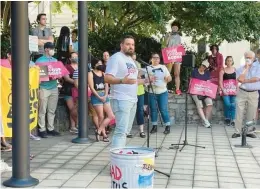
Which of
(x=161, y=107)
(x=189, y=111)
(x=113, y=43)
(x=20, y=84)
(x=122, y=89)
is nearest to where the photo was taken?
(x=20, y=84)

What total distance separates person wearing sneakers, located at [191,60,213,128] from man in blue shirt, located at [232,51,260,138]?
1671 millimetres

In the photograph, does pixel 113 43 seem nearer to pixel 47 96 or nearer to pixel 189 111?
pixel 189 111

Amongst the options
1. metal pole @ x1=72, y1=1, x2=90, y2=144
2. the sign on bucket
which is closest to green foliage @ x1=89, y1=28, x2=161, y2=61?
metal pole @ x1=72, y1=1, x2=90, y2=144

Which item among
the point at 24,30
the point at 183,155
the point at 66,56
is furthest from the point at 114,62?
the point at 66,56

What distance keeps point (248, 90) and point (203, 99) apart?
2140mm

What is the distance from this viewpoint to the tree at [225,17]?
11.2m

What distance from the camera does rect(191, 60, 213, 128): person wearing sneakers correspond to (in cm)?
1106

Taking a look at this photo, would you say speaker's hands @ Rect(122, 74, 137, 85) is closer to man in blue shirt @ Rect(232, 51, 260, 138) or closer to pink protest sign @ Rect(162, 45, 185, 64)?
man in blue shirt @ Rect(232, 51, 260, 138)

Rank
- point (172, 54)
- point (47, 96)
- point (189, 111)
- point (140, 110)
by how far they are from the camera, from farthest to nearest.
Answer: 1. point (189, 111)
2. point (172, 54)
3. point (140, 110)
4. point (47, 96)

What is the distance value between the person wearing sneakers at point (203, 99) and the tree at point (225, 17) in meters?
1.00

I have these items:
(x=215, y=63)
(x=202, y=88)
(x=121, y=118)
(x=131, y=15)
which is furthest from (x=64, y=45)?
(x=121, y=118)

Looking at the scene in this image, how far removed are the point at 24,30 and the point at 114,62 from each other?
4.16 feet

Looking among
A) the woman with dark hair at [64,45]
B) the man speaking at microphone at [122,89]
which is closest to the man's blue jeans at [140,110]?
the woman with dark hair at [64,45]

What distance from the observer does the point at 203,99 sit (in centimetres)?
1131
